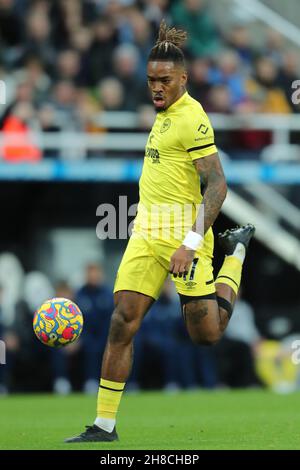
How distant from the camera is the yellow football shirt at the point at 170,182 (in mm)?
8945

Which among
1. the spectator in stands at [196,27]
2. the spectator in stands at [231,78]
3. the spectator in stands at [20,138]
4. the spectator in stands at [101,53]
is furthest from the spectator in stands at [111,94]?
the spectator in stands at [196,27]

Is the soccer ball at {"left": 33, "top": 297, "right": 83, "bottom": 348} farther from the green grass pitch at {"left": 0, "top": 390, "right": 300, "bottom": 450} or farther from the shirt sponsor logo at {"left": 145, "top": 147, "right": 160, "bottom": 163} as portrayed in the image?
the shirt sponsor logo at {"left": 145, "top": 147, "right": 160, "bottom": 163}

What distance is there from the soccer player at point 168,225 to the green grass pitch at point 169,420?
0.60 meters

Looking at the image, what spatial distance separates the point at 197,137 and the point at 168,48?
2.24ft

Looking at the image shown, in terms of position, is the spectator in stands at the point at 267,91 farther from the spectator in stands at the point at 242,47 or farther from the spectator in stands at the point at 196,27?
the spectator in stands at the point at 196,27

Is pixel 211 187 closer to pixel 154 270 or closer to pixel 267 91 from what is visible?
pixel 154 270

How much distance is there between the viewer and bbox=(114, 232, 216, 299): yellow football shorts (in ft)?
29.2

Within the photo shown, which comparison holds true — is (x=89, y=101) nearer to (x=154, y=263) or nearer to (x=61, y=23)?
(x=61, y=23)

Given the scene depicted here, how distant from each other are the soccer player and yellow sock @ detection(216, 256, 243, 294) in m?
0.40

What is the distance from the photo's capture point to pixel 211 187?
28.7ft

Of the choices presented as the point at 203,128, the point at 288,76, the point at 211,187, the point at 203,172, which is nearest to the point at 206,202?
the point at 211,187

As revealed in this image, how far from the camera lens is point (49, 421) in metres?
11.7

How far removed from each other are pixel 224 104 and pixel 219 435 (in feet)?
30.6
